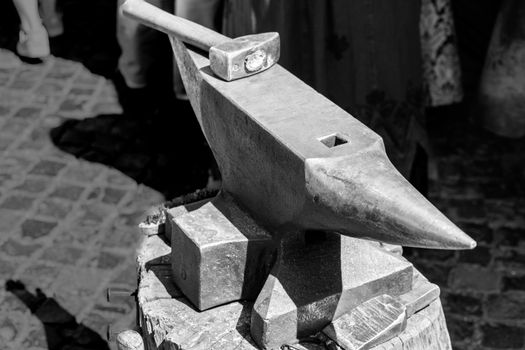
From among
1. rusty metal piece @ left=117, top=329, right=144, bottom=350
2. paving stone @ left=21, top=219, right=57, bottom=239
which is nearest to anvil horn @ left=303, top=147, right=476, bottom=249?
rusty metal piece @ left=117, top=329, right=144, bottom=350

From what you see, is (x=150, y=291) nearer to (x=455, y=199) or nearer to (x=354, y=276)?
(x=354, y=276)

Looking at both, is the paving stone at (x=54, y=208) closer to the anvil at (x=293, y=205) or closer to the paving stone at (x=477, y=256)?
the paving stone at (x=477, y=256)

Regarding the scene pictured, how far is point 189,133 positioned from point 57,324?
1.58 metres

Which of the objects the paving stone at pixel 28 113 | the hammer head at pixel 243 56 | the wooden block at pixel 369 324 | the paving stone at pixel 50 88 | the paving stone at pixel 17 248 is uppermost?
the hammer head at pixel 243 56

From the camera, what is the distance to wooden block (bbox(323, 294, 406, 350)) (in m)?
2.55

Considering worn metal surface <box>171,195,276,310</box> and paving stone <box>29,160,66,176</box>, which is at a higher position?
worn metal surface <box>171,195,276,310</box>

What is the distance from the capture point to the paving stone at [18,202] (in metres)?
5.29

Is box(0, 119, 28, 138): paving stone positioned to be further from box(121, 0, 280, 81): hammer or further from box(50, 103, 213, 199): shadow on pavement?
box(121, 0, 280, 81): hammer

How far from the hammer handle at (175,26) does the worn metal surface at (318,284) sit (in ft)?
1.98

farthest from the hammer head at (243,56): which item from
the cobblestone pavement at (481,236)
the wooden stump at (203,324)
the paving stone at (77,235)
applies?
the paving stone at (77,235)

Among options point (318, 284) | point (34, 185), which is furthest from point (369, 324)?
point (34, 185)

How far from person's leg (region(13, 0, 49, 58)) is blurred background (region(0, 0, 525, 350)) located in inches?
0.6

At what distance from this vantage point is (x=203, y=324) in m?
2.69

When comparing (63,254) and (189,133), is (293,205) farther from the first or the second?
(189,133)
